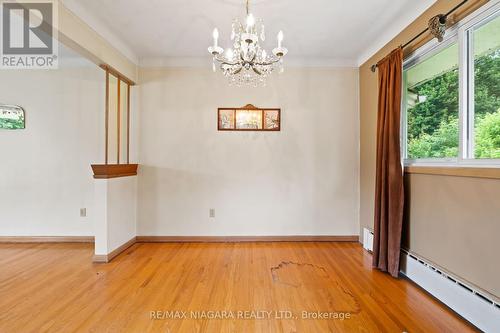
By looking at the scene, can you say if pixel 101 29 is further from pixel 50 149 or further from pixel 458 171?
pixel 458 171

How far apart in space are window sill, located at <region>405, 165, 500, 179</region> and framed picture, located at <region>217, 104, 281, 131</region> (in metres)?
1.82

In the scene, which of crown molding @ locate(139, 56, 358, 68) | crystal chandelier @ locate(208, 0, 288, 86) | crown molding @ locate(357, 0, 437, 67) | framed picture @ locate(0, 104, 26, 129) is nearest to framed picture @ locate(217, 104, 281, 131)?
crown molding @ locate(139, 56, 358, 68)

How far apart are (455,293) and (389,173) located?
112 centimetres

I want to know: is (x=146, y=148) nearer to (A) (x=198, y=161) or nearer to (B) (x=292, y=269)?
(A) (x=198, y=161)

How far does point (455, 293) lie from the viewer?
185 centimetres

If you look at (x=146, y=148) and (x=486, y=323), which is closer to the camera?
(x=486, y=323)

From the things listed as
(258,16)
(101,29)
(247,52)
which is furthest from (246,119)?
(101,29)

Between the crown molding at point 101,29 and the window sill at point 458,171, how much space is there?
359cm

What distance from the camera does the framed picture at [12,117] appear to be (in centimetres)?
341

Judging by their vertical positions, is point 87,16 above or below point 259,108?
above

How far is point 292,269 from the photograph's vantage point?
2621 millimetres

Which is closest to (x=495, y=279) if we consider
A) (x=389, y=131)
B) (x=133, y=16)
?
(x=389, y=131)

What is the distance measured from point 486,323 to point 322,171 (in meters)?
2.22

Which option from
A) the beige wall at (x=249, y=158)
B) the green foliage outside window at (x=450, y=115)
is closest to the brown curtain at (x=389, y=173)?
the green foliage outside window at (x=450, y=115)
